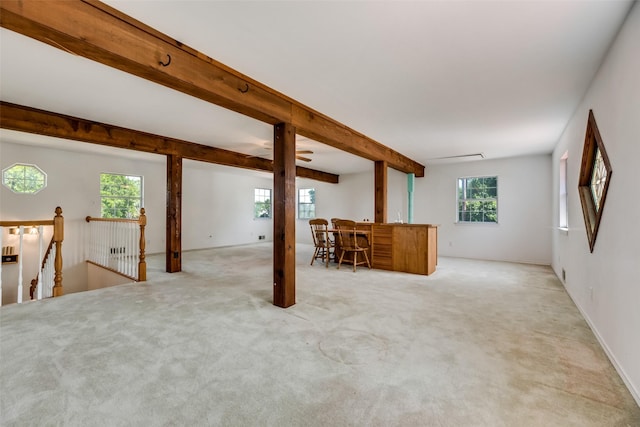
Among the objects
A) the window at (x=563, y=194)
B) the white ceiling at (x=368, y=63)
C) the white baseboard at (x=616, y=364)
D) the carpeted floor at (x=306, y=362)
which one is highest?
the white ceiling at (x=368, y=63)

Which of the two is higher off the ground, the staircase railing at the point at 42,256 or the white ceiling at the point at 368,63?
the white ceiling at the point at 368,63

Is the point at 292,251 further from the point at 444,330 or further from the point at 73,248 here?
the point at 73,248

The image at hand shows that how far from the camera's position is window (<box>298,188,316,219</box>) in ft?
32.0

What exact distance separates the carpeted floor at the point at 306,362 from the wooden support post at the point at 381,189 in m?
2.11

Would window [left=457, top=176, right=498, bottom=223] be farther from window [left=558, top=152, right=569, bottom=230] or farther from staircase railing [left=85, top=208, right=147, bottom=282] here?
staircase railing [left=85, top=208, right=147, bottom=282]

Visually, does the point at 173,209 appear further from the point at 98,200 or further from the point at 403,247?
the point at 403,247

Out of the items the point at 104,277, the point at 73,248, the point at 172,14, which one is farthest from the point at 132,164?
the point at 172,14

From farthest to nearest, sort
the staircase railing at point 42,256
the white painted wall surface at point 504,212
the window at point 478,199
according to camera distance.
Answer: the window at point 478,199
the white painted wall surface at point 504,212
the staircase railing at point 42,256

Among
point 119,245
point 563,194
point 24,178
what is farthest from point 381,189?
point 24,178

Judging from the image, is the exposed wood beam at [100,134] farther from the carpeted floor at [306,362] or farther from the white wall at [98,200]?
the carpeted floor at [306,362]

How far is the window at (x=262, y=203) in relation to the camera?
9.61 m

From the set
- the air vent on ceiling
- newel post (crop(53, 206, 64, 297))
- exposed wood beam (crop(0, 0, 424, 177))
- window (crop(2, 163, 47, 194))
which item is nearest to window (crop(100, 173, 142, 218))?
window (crop(2, 163, 47, 194))

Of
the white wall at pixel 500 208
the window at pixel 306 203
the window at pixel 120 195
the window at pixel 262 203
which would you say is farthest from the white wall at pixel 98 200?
the white wall at pixel 500 208

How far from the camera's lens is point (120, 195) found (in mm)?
6477
